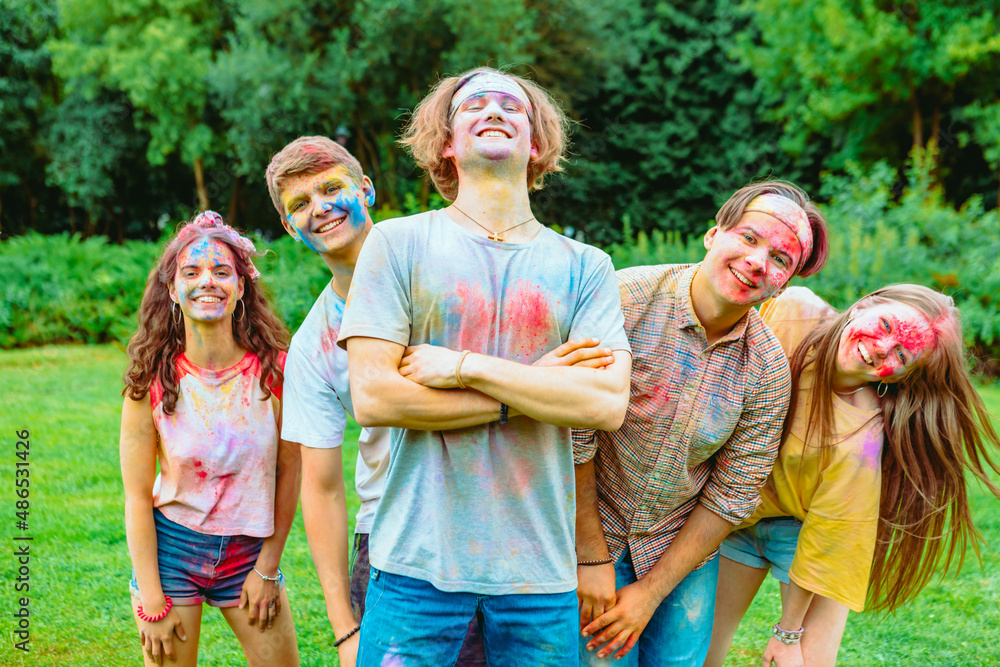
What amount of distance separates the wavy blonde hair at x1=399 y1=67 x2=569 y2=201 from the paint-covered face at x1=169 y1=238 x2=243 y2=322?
3.05ft

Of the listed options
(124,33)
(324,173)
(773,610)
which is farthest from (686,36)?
(324,173)

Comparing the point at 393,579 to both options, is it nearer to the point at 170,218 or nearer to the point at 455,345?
the point at 455,345

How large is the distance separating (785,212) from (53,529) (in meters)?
5.45

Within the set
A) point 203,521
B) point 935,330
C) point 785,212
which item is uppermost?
point 785,212

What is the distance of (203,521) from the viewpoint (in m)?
2.80

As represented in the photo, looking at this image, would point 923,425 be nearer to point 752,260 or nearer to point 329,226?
point 752,260

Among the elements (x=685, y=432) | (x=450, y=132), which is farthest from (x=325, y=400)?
(x=685, y=432)

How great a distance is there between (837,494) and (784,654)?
66 cm

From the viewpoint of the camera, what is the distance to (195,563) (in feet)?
9.20

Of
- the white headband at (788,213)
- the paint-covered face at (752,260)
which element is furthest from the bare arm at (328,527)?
the white headband at (788,213)

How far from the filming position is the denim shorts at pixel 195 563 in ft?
9.18

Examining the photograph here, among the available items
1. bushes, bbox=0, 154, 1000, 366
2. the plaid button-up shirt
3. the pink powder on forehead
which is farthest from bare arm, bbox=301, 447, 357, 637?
bushes, bbox=0, 154, 1000, 366

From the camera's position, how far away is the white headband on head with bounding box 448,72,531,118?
2.26 metres

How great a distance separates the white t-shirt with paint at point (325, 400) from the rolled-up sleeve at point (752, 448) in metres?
1.13
